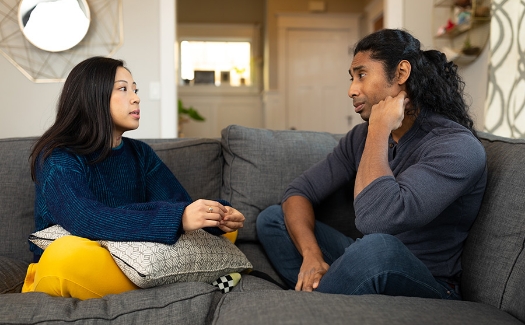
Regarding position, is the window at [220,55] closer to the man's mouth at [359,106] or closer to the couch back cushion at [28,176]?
the couch back cushion at [28,176]

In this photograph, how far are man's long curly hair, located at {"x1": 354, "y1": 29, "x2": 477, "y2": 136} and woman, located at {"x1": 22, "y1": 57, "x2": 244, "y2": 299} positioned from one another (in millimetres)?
606

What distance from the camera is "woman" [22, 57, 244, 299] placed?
131cm

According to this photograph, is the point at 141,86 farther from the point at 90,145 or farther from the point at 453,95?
the point at 453,95

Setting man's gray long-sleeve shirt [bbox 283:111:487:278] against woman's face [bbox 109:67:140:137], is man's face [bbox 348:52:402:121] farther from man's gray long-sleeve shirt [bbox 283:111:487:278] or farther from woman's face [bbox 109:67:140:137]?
woman's face [bbox 109:67:140:137]

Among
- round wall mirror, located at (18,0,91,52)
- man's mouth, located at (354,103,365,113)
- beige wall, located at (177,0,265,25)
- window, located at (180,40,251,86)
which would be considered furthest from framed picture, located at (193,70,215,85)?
man's mouth, located at (354,103,365,113)

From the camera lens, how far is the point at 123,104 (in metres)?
1.62

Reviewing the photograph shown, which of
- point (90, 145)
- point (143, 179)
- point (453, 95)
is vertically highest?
point (453, 95)

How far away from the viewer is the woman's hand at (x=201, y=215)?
1318 mm

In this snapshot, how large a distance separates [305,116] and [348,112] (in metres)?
0.54

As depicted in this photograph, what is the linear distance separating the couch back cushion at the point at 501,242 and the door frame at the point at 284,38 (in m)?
5.28

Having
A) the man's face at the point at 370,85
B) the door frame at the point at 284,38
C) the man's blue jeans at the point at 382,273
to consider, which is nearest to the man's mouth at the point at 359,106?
the man's face at the point at 370,85

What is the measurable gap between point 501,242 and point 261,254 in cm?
84

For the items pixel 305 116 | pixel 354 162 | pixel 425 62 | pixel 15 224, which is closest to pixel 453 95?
pixel 425 62

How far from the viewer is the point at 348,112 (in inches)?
268
